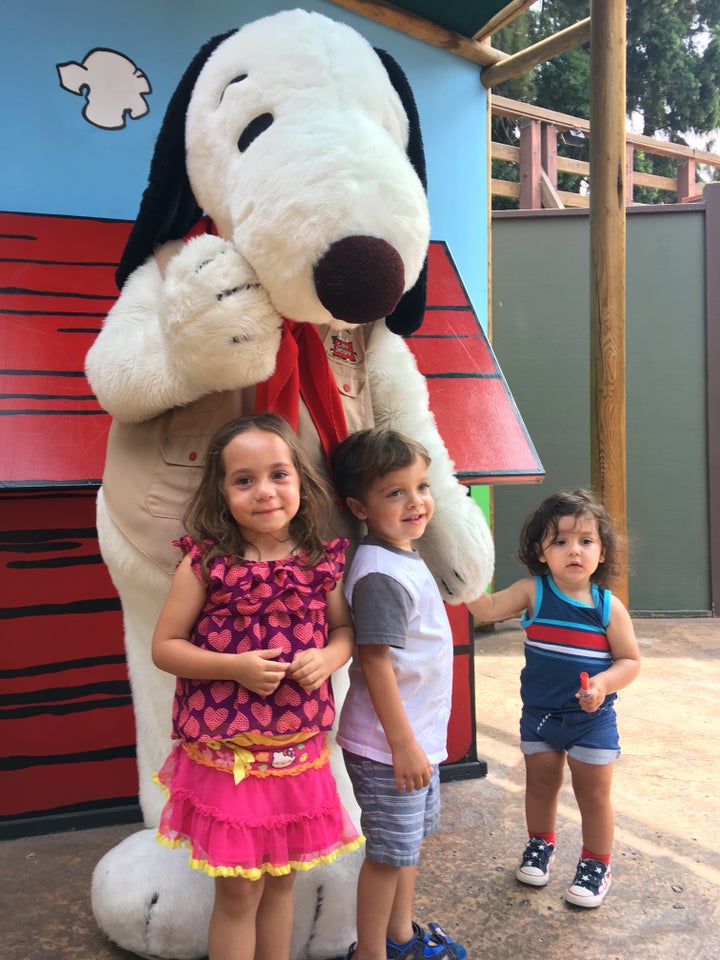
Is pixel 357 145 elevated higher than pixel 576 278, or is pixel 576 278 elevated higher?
pixel 576 278

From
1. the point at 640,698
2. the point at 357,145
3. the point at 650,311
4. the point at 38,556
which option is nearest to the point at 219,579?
the point at 357,145

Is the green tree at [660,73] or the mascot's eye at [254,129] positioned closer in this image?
the mascot's eye at [254,129]

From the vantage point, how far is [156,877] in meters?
1.67

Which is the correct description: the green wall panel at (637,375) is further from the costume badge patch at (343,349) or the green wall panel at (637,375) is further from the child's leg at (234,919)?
the child's leg at (234,919)

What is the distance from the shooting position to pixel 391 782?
5.05ft

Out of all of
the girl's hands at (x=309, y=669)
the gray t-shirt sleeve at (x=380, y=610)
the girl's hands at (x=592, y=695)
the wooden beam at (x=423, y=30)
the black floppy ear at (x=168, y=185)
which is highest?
the wooden beam at (x=423, y=30)

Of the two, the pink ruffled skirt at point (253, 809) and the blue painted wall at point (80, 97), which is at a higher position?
the blue painted wall at point (80, 97)

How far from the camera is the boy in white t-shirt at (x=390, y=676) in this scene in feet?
4.89

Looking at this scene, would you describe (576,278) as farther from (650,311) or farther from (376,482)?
(376,482)

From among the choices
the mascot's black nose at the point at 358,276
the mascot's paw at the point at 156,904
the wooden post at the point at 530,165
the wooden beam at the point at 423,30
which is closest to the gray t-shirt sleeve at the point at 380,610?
the mascot's black nose at the point at 358,276

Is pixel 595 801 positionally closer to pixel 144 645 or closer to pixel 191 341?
pixel 144 645

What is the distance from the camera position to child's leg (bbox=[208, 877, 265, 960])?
136 centimetres

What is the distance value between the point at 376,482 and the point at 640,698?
260 centimetres

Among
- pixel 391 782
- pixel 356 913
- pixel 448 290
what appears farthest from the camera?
pixel 448 290
